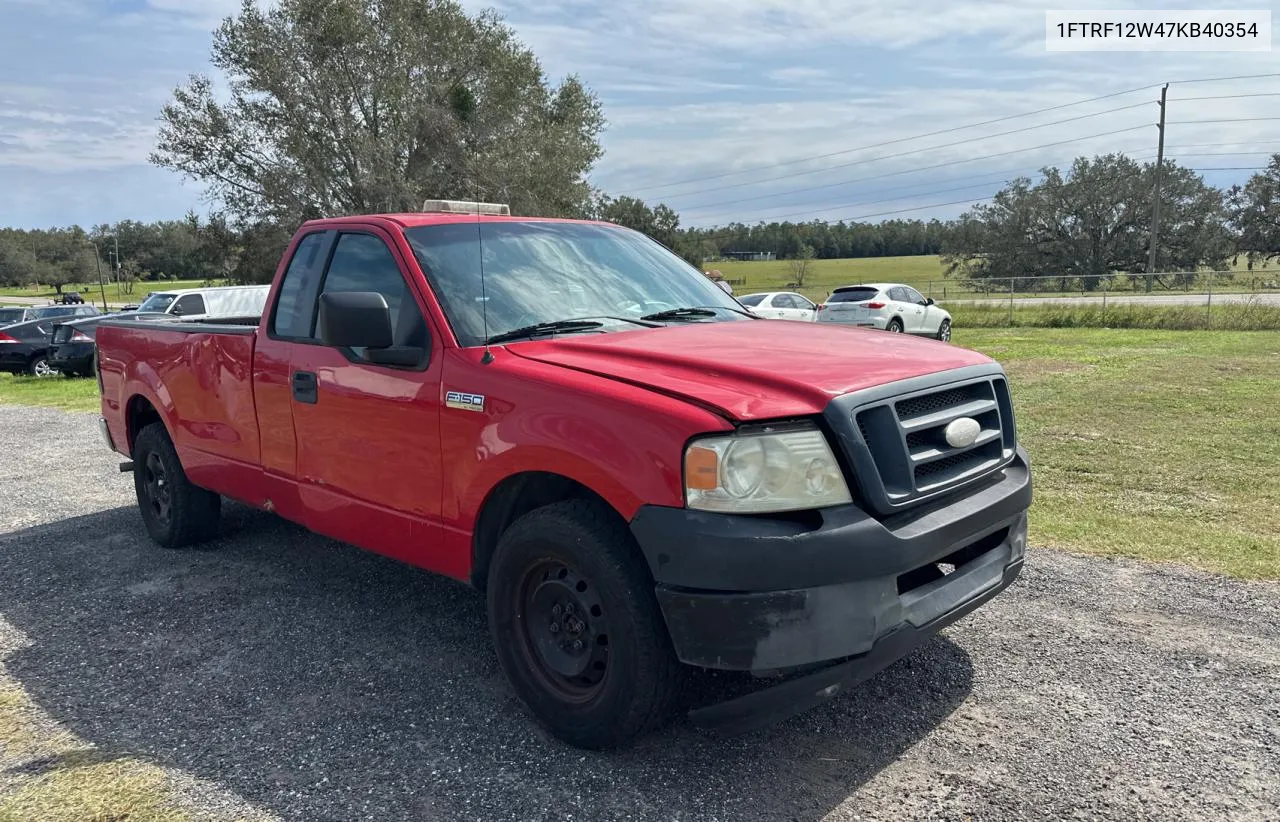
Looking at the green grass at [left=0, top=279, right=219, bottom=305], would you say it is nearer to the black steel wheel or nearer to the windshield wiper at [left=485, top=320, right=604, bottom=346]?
the windshield wiper at [left=485, top=320, right=604, bottom=346]

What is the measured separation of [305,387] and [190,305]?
1575 cm

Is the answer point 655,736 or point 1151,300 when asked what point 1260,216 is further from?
point 655,736

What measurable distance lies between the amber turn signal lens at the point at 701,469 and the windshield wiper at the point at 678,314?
1.41 meters

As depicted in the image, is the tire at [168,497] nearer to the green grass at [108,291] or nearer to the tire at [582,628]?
the tire at [582,628]

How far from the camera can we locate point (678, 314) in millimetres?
4145

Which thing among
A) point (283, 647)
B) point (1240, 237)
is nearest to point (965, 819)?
point (283, 647)

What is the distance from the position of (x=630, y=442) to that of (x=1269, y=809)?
2.29m

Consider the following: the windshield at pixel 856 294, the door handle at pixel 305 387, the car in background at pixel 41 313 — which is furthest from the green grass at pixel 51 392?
the windshield at pixel 856 294

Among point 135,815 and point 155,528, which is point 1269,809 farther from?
point 155,528

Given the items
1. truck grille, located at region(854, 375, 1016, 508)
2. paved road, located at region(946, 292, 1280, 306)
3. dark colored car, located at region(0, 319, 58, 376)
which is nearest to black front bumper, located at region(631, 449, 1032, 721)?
truck grille, located at region(854, 375, 1016, 508)

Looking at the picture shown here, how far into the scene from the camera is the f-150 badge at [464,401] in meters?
3.36

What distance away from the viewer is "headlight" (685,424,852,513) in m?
2.69

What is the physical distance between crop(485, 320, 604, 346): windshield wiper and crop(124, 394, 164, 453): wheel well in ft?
11.4

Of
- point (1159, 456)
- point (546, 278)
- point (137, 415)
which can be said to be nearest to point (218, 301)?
point (137, 415)
